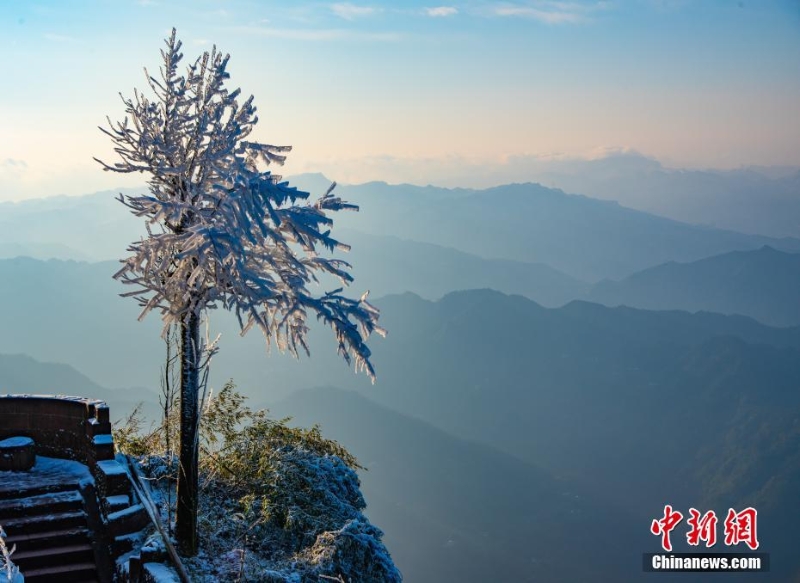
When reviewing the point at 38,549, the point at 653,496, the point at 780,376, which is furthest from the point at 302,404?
the point at 38,549

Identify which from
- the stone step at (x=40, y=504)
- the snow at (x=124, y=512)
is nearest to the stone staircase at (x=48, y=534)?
the stone step at (x=40, y=504)

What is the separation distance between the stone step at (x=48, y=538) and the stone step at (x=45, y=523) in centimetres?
7

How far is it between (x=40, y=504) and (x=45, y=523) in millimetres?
370

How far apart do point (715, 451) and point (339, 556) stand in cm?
17790

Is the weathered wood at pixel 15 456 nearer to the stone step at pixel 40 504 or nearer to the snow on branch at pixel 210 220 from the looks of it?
the stone step at pixel 40 504

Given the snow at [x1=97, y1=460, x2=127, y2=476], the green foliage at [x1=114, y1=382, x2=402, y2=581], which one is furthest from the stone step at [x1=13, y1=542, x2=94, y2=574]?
the green foliage at [x1=114, y1=382, x2=402, y2=581]

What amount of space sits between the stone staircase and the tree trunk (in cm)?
141

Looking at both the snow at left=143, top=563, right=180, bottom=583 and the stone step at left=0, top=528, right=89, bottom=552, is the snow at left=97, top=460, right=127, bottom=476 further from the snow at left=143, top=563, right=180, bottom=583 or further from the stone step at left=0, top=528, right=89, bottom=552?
the snow at left=143, top=563, right=180, bottom=583

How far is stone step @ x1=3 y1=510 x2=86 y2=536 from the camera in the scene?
10.2 m

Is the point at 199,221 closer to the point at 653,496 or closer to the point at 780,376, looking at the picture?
the point at 653,496

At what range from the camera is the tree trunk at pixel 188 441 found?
33.9 feet

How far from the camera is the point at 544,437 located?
608 ft

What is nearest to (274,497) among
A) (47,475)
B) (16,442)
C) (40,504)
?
(40,504)

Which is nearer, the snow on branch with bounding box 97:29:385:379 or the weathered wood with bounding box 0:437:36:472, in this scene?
the snow on branch with bounding box 97:29:385:379
